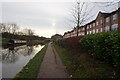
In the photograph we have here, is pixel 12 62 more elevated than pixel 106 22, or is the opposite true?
pixel 106 22

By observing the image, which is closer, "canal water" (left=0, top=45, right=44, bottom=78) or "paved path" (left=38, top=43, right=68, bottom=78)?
"paved path" (left=38, top=43, right=68, bottom=78)

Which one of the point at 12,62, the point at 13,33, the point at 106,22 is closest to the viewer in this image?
the point at 12,62

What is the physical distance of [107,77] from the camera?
8.55 metres

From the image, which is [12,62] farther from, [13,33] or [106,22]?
[13,33]

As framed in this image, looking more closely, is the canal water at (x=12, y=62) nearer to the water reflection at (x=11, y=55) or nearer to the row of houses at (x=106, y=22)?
the water reflection at (x=11, y=55)

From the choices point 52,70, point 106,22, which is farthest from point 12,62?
point 106,22

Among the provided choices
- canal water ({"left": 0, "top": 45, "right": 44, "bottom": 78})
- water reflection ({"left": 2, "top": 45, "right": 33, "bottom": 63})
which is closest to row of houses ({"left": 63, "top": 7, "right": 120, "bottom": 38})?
water reflection ({"left": 2, "top": 45, "right": 33, "bottom": 63})

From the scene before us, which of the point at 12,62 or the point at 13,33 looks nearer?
the point at 12,62

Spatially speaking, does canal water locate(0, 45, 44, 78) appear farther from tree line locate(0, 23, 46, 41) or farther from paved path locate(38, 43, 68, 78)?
tree line locate(0, 23, 46, 41)

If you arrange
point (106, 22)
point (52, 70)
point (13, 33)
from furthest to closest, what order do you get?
1. point (13, 33)
2. point (106, 22)
3. point (52, 70)

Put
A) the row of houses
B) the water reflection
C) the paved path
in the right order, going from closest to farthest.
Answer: the paved path < the water reflection < the row of houses

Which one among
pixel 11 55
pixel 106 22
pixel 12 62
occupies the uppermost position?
pixel 106 22

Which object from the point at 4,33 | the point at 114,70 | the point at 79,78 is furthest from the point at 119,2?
the point at 4,33

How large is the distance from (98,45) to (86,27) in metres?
66.0
